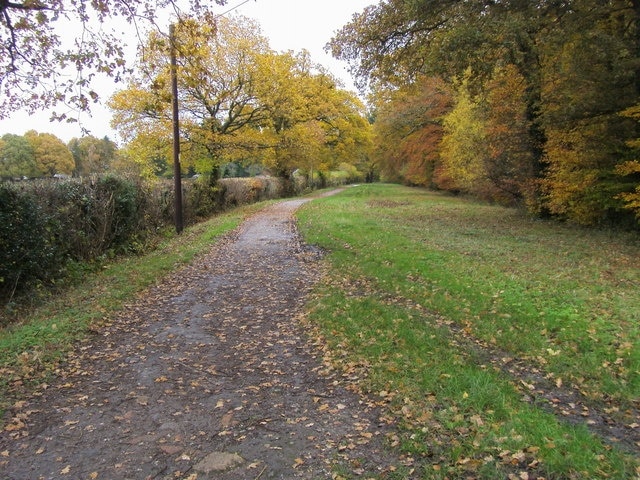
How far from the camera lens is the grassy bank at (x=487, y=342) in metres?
3.62

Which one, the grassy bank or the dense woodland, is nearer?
the grassy bank

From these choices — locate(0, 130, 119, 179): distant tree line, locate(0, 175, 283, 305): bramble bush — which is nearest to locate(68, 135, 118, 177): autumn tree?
locate(0, 130, 119, 179): distant tree line

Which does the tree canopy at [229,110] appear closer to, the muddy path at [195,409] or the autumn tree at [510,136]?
the autumn tree at [510,136]

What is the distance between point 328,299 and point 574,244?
782 centimetres

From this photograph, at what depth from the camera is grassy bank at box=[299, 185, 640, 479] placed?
3624 mm

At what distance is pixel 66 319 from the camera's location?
22.7ft

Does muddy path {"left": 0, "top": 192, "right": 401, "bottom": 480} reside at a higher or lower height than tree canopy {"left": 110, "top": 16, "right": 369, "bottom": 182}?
lower

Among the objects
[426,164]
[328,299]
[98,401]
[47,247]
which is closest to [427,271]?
[328,299]

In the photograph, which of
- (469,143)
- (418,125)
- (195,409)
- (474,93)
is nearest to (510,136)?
(474,93)

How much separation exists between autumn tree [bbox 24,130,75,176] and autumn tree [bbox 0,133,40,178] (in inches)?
35.9

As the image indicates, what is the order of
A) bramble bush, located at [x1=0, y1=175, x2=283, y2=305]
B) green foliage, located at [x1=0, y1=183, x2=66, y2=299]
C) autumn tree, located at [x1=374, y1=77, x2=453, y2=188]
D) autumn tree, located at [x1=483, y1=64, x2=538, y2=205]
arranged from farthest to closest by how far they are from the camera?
1. autumn tree, located at [x1=374, y1=77, x2=453, y2=188]
2. autumn tree, located at [x1=483, y1=64, x2=538, y2=205]
3. bramble bush, located at [x1=0, y1=175, x2=283, y2=305]
4. green foliage, located at [x1=0, y1=183, x2=66, y2=299]

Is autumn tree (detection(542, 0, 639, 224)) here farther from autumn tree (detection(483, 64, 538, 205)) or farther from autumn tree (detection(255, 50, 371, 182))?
autumn tree (detection(255, 50, 371, 182))

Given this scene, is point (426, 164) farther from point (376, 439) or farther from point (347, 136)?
point (376, 439)

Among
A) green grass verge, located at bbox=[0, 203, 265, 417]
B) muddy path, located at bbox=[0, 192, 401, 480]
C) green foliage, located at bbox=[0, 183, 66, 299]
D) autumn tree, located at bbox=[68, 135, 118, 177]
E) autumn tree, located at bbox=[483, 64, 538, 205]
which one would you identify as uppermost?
autumn tree, located at bbox=[68, 135, 118, 177]
